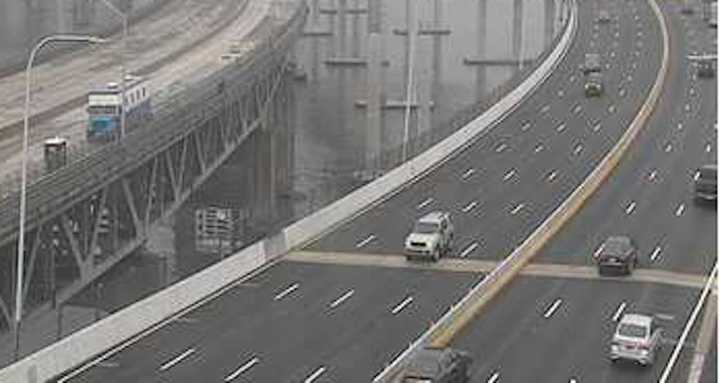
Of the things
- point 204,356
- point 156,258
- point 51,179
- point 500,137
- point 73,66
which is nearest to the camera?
point 204,356

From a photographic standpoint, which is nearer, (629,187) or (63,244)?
(63,244)

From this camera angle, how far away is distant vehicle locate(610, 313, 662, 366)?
39.0 meters

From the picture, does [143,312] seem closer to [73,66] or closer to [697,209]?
[697,209]

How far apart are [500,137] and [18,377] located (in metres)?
47.6

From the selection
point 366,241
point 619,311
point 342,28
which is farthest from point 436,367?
point 342,28

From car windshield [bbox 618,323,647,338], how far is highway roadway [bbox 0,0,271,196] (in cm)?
2256

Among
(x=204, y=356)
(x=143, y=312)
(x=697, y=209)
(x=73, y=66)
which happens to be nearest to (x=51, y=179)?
(x=143, y=312)

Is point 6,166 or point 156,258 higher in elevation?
point 6,166

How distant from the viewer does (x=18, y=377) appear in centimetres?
3728

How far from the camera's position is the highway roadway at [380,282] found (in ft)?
132

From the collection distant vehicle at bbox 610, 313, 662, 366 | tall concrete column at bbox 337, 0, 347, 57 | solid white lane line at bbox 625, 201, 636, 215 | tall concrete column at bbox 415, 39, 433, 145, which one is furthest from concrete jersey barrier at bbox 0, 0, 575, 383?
tall concrete column at bbox 337, 0, 347, 57

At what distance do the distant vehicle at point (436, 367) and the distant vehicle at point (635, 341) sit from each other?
460 cm

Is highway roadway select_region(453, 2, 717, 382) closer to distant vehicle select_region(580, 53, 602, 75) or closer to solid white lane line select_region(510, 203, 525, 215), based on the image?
solid white lane line select_region(510, 203, 525, 215)

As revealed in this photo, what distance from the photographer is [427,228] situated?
53812 millimetres
